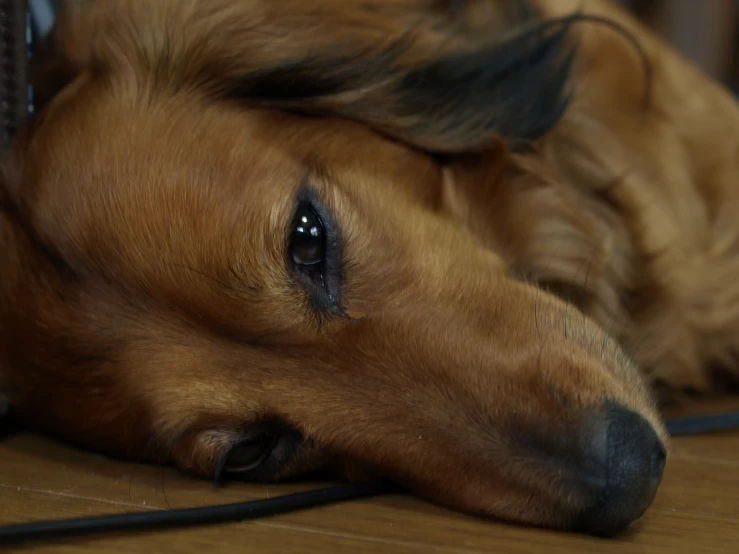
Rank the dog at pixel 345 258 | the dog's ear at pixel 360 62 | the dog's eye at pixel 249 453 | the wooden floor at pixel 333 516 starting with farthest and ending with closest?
the dog's ear at pixel 360 62 → the dog's eye at pixel 249 453 → the dog at pixel 345 258 → the wooden floor at pixel 333 516

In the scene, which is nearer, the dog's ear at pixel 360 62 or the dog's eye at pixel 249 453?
the dog's eye at pixel 249 453

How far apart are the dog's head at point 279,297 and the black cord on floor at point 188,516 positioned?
5 centimetres

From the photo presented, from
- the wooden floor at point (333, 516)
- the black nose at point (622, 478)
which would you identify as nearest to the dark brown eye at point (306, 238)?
the wooden floor at point (333, 516)

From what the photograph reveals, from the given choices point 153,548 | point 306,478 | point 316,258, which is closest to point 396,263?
point 316,258

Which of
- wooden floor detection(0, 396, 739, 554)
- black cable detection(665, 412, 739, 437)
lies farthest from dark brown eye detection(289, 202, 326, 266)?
black cable detection(665, 412, 739, 437)

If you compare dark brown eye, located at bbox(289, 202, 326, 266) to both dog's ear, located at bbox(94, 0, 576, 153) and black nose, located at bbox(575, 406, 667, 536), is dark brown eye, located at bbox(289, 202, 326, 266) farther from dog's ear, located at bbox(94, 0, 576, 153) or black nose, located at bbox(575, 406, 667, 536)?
black nose, located at bbox(575, 406, 667, 536)

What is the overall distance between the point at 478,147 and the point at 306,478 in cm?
62

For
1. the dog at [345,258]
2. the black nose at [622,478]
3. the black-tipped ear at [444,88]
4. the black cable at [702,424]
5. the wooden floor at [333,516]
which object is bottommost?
the wooden floor at [333,516]

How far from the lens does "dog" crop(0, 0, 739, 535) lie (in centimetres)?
105

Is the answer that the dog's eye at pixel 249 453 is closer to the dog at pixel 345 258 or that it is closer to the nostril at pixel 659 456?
the dog at pixel 345 258

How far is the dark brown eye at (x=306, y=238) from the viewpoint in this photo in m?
1.15

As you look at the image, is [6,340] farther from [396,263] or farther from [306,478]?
[396,263]

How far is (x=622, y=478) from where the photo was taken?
953 millimetres

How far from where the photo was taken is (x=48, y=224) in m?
1.19
